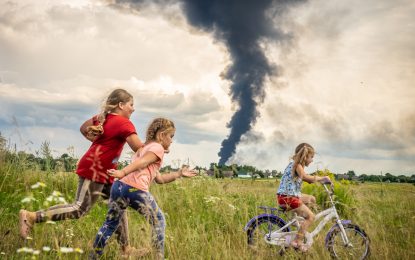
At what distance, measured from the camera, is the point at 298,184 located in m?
5.57

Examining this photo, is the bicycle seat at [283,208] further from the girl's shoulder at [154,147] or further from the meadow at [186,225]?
the girl's shoulder at [154,147]

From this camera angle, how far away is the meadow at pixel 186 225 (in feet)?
14.6

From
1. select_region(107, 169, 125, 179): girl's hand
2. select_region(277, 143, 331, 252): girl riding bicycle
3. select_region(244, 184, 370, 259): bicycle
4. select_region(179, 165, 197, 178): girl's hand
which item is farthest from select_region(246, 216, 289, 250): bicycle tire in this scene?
select_region(107, 169, 125, 179): girl's hand

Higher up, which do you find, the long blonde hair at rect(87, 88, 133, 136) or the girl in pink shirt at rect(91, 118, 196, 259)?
the long blonde hair at rect(87, 88, 133, 136)

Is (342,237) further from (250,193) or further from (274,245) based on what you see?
(250,193)

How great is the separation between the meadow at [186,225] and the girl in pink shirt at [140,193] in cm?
25

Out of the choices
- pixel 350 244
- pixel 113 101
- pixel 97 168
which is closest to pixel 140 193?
pixel 97 168

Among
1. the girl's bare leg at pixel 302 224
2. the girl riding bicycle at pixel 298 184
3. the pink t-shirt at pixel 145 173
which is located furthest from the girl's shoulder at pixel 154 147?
the girl's bare leg at pixel 302 224

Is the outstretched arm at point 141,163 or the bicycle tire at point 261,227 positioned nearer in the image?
the outstretched arm at point 141,163

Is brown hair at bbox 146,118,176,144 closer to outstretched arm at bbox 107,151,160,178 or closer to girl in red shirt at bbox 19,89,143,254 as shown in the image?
girl in red shirt at bbox 19,89,143,254

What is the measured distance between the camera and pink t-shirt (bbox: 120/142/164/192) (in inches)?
157

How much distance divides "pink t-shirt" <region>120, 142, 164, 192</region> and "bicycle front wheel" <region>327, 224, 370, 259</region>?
2755 millimetres

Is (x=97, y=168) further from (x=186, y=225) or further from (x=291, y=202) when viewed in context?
(x=291, y=202)

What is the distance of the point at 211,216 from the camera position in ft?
21.4
